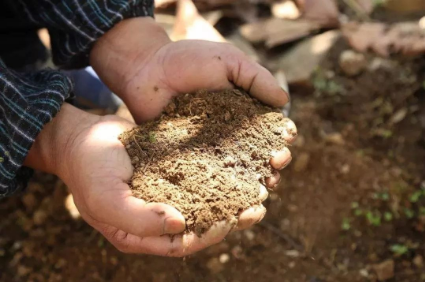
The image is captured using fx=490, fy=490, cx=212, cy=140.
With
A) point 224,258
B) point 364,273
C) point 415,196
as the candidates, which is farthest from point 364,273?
point 224,258

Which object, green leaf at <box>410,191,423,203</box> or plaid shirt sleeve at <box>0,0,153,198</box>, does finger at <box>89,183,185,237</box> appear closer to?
plaid shirt sleeve at <box>0,0,153,198</box>

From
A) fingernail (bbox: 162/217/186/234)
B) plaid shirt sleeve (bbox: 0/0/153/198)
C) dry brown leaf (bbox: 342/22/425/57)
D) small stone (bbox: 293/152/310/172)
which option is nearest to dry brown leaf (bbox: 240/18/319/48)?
dry brown leaf (bbox: 342/22/425/57)

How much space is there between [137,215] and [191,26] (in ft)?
3.94

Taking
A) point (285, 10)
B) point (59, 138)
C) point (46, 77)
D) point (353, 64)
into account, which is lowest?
point (353, 64)

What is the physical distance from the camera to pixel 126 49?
5.21 ft

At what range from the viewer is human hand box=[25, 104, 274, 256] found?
114 cm

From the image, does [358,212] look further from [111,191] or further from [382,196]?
[111,191]

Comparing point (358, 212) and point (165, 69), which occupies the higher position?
point (165, 69)

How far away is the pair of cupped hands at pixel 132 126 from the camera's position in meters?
1.16

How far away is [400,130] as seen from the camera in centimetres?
202

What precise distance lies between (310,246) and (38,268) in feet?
3.14

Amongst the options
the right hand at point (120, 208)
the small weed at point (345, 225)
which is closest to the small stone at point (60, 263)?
the right hand at point (120, 208)

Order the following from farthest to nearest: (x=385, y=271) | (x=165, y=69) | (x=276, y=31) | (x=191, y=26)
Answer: (x=276, y=31), (x=191, y=26), (x=385, y=271), (x=165, y=69)

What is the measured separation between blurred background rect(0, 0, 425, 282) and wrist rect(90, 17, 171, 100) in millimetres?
407
